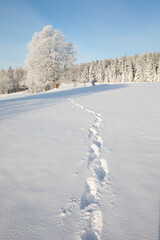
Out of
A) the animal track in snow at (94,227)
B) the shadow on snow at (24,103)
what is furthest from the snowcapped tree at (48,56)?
the animal track in snow at (94,227)

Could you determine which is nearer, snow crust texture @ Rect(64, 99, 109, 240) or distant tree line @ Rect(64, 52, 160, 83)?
snow crust texture @ Rect(64, 99, 109, 240)

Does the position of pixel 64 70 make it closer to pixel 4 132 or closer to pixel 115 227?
pixel 4 132

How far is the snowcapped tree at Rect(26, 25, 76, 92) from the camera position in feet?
52.7

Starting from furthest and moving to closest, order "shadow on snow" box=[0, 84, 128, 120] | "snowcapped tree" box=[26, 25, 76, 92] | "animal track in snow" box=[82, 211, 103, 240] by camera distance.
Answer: "snowcapped tree" box=[26, 25, 76, 92] < "shadow on snow" box=[0, 84, 128, 120] < "animal track in snow" box=[82, 211, 103, 240]

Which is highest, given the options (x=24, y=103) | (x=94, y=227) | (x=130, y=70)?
(x=130, y=70)

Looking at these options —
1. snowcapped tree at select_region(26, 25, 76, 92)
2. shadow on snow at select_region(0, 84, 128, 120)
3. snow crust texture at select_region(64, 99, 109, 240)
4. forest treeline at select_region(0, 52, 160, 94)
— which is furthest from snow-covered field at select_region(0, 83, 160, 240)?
forest treeline at select_region(0, 52, 160, 94)

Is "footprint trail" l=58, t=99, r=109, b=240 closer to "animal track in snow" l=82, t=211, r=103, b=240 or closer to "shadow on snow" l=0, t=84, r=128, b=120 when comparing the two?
"animal track in snow" l=82, t=211, r=103, b=240

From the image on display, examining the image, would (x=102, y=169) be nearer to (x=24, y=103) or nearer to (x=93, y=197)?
(x=93, y=197)

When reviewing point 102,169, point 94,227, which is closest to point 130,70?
point 102,169

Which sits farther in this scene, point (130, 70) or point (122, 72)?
point (122, 72)

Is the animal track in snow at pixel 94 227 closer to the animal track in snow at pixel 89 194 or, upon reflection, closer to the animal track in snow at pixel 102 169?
the animal track in snow at pixel 89 194

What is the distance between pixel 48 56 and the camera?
1658cm

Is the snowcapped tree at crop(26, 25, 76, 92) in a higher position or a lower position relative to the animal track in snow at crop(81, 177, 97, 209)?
higher

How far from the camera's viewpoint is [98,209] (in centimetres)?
123
